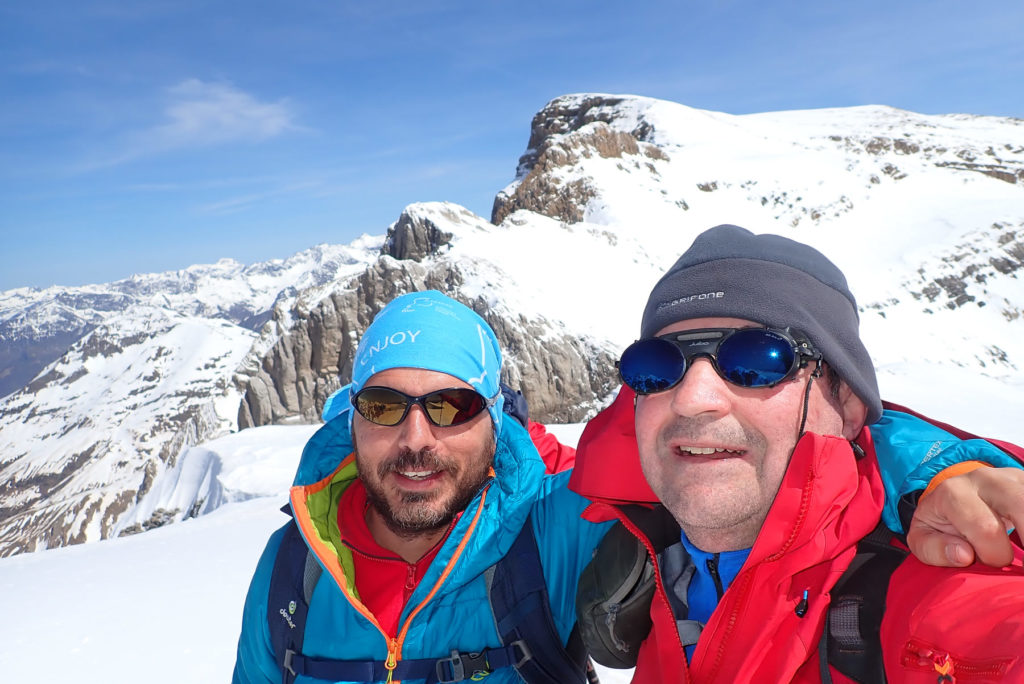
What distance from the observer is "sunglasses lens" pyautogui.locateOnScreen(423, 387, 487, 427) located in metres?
3.00

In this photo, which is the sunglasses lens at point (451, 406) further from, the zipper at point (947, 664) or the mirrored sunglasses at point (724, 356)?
the zipper at point (947, 664)

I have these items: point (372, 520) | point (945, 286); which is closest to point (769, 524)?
point (372, 520)

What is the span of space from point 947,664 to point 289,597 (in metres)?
2.61

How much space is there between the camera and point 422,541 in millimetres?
2998

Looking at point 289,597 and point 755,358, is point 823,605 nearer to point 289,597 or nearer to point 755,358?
point 755,358

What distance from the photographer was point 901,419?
194 cm

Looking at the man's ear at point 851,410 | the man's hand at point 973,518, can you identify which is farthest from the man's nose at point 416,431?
the man's hand at point 973,518

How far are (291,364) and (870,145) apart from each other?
213 feet

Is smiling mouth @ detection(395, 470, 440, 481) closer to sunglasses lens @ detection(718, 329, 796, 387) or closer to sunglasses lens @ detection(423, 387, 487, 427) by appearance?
sunglasses lens @ detection(423, 387, 487, 427)

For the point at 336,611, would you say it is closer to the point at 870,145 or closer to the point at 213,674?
the point at 213,674

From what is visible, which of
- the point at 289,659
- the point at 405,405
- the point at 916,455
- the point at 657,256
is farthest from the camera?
the point at 657,256

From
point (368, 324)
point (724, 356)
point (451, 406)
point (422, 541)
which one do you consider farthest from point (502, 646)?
point (368, 324)

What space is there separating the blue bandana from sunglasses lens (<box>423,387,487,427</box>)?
0.30ft

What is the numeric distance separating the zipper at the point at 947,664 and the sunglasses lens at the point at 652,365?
0.99 metres
